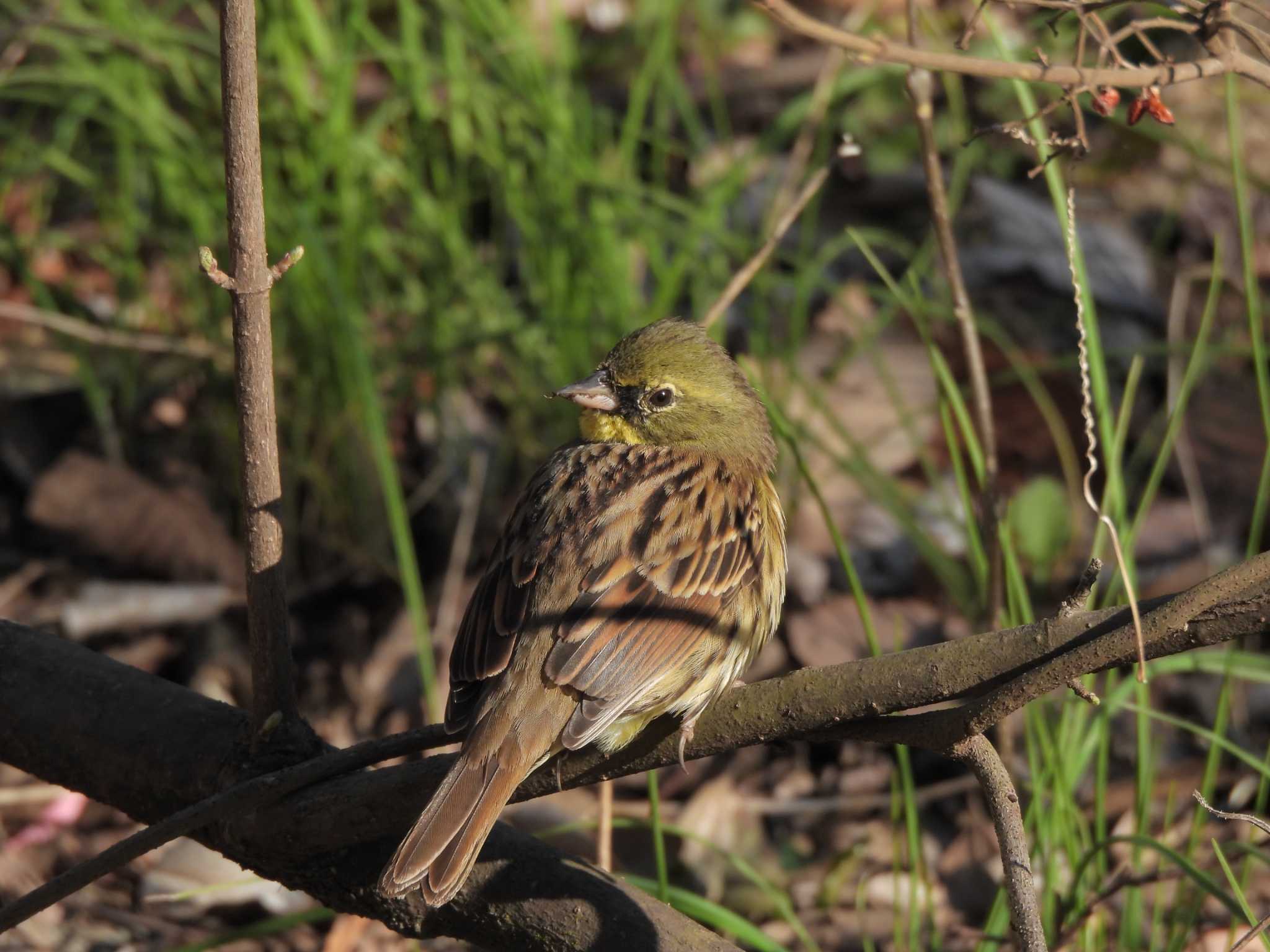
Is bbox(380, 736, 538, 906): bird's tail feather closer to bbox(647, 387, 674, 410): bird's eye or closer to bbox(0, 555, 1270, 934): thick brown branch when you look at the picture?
bbox(0, 555, 1270, 934): thick brown branch

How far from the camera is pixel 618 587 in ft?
9.98

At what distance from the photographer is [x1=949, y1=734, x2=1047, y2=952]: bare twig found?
2240 millimetres

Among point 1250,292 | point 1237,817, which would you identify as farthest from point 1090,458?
point 1250,292

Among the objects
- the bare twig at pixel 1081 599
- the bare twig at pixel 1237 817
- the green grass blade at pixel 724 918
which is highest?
the bare twig at pixel 1081 599

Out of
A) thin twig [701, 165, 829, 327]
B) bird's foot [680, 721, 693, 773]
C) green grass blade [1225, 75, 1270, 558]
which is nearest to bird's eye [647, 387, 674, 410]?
thin twig [701, 165, 829, 327]

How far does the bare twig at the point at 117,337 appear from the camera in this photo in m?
4.57

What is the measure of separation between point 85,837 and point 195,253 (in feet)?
5.93

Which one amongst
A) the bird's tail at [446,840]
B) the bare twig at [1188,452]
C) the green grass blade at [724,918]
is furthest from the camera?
the bare twig at [1188,452]

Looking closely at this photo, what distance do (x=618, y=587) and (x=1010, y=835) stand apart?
994mm

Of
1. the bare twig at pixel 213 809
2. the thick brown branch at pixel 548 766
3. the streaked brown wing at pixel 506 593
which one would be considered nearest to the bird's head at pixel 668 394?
the streaked brown wing at pixel 506 593

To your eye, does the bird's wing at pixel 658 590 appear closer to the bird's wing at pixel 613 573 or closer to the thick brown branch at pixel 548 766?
the bird's wing at pixel 613 573

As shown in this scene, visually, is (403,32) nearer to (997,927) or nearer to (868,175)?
(868,175)

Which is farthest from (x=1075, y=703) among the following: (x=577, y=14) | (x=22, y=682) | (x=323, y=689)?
(x=577, y=14)

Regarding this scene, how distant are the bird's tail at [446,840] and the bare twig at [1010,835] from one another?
0.73m
